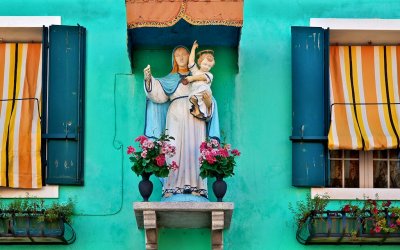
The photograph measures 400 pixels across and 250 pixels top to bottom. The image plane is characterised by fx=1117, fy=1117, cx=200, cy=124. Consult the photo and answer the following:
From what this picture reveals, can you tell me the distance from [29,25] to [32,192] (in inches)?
79.6

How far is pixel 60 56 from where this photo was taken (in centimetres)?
1347

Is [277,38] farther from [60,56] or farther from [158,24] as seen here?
[60,56]

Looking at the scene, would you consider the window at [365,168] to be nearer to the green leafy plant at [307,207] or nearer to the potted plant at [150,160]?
the green leafy plant at [307,207]

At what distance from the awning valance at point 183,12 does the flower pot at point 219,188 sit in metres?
1.84

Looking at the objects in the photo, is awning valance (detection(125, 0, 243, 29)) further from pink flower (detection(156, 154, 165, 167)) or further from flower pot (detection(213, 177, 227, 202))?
flower pot (detection(213, 177, 227, 202))

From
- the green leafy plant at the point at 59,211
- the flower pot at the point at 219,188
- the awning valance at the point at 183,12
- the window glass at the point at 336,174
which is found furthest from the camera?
the window glass at the point at 336,174

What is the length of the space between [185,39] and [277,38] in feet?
3.71

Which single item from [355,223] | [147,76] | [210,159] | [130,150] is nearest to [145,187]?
[130,150]

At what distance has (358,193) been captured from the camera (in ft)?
43.6

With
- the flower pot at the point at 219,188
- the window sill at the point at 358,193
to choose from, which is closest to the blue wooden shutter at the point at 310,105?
the window sill at the point at 358,193

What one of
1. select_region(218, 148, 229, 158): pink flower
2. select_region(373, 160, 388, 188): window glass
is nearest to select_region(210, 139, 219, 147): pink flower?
select_region(218, 148, 229, 158): pink flower

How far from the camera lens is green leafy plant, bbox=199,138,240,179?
12406 mm

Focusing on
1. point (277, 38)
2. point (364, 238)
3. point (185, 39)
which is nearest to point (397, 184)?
point (364, 238)

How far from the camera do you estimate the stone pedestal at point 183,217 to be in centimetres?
1232
